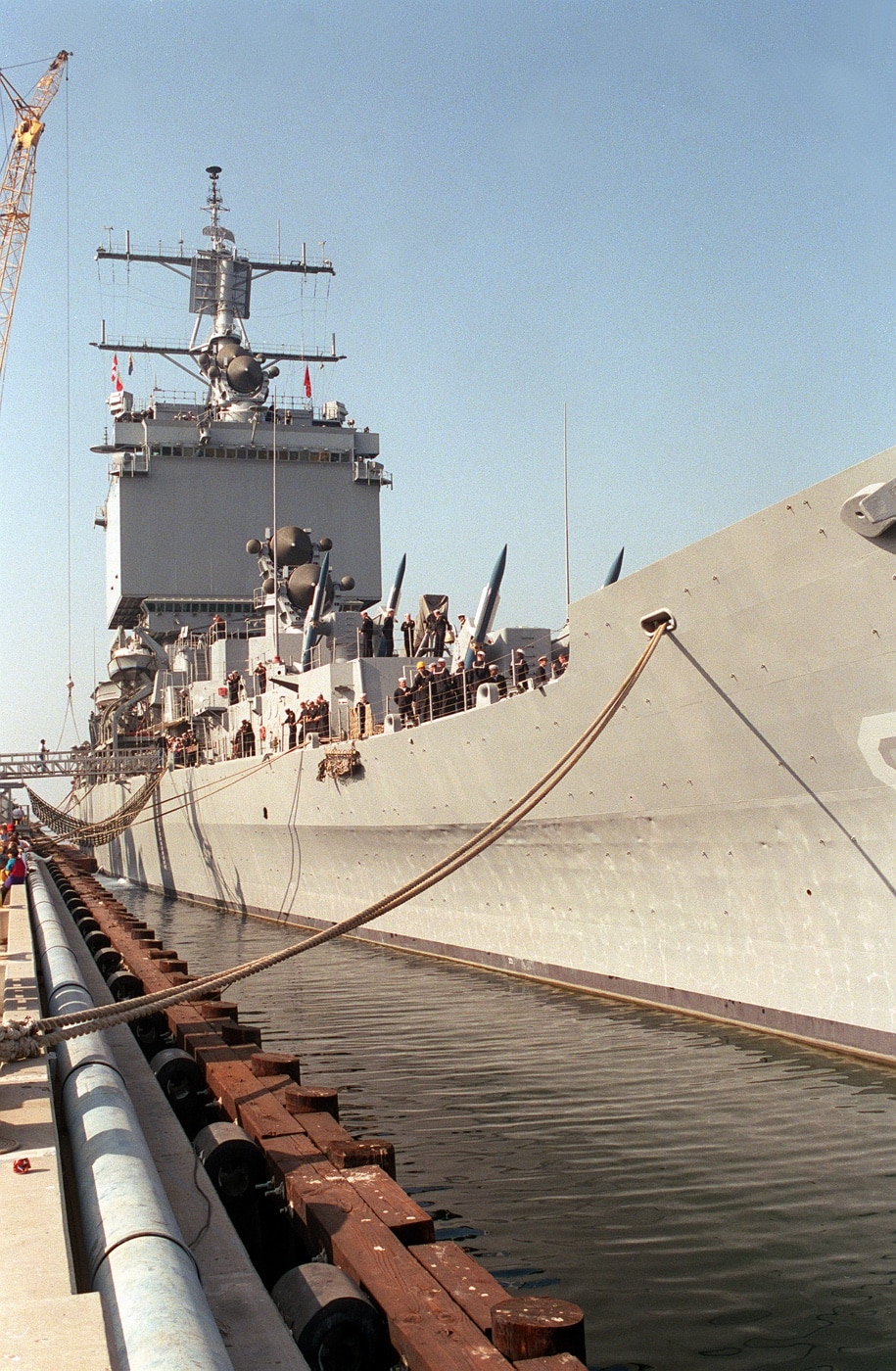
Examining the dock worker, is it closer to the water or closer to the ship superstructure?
the water

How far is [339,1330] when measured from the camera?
3109 mm

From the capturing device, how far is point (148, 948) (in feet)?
32.0

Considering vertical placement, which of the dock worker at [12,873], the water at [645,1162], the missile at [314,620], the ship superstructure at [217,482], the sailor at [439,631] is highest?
the ship superstructure at [217,482]

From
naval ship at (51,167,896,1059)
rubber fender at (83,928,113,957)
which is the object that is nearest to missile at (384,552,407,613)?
naval ship at (51,167,896,1059)

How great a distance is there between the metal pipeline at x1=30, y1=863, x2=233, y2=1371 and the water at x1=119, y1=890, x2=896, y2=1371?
1468 mm

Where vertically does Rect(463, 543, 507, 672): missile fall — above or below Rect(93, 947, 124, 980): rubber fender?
above

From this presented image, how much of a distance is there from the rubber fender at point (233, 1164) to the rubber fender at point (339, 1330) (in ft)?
4.14

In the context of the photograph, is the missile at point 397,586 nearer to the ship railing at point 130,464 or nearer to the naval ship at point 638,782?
the naval ship at point 638,782

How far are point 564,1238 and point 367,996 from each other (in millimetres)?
5896

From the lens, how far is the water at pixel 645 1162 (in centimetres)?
392

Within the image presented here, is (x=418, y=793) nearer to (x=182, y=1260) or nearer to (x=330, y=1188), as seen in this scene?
(x=330, y=1188)

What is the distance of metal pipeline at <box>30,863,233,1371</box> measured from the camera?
2312 mm

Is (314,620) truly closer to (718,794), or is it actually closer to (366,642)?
(366,642)

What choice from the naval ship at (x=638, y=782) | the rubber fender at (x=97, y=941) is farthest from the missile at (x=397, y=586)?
the rubber fender at (x=97, y=941)
